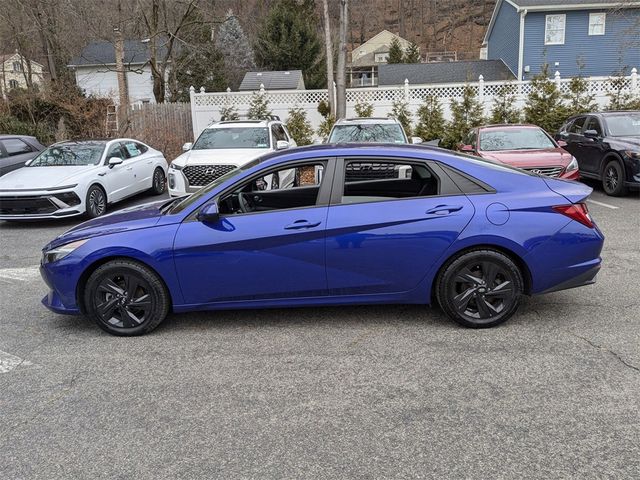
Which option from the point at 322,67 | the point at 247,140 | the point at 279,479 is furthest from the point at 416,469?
the point at 322,67

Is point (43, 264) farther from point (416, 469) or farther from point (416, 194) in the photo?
point (416, 469)

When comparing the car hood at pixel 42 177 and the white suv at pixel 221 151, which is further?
the white suv at pixel 221 151

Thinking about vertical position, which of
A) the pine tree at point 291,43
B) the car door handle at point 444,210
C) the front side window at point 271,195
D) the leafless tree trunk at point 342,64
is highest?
the pine tree at point 291,43

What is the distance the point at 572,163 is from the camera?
10.0 meters

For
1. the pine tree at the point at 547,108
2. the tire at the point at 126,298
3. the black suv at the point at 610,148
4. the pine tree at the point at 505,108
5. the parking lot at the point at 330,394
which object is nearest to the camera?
the parking lot at the point at 330,394

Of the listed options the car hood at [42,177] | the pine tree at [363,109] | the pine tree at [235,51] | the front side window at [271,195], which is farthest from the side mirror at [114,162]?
the pine tree at [235,51]

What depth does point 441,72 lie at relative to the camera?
32.9 m

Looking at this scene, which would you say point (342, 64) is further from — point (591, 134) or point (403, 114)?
point (591, 134)

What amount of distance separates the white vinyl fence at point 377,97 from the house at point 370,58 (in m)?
41.8

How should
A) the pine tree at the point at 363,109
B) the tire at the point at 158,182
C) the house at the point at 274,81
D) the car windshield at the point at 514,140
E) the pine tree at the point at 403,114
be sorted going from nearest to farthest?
the car windshield at the point at 514,140 → the tire at the point at 158,182 → the pine tree at the point at 403,114 → the pine tree at the point at 363,109 → the house at the point at 274,81

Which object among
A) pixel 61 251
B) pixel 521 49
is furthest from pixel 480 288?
pixel 521 49

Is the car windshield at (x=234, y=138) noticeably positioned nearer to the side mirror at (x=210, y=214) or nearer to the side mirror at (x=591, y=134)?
the side mirror at (x=591, y=134)

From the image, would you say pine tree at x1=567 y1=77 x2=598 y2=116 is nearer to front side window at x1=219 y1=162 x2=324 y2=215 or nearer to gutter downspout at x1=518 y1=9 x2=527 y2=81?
gutter downspout at x1=518 y1=9 x2=527 y2=81

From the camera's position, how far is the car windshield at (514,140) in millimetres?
11008
